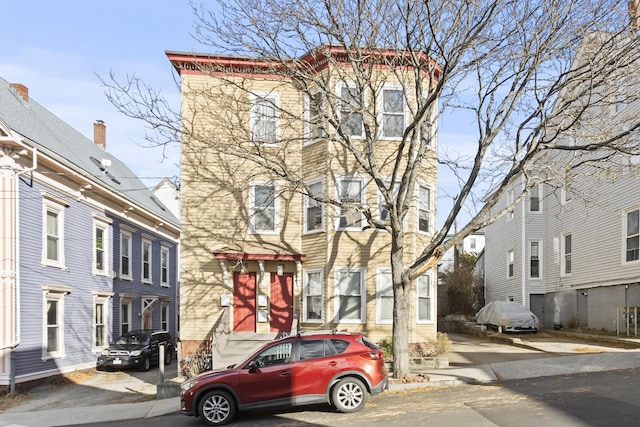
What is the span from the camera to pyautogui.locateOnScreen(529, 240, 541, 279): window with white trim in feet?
96.7

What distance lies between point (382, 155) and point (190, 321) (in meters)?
8.56

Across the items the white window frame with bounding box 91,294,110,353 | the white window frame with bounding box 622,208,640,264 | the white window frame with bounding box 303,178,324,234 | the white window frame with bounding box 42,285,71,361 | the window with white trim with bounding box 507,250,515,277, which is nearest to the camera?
the white window frame with bounding box 303,178,324,234

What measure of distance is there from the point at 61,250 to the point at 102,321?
4861 mm

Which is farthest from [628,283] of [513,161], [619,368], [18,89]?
[18,89]

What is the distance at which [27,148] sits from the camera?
17.1 metres

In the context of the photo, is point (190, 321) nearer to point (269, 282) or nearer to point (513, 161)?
point (269, 282)

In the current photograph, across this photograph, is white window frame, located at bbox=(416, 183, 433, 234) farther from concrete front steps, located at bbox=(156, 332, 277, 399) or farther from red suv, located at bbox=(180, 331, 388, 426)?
red suv, located at bbox=(180, 331, 388, 426)

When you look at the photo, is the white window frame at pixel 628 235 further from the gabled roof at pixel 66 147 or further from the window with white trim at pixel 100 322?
the window with white trim at pixel 100 322

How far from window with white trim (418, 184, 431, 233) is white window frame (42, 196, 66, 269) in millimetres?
12803

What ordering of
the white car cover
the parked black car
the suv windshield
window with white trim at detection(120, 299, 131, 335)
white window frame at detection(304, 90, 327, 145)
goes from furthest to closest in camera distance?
1. window with white trim at detection(120, 299, 131, 335)
2. the white car cover
3. the suv windshield
4. the parked black car
5. white window frame at detection(304, 90, 327, 145)

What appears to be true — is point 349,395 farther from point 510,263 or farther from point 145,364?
point 510,263

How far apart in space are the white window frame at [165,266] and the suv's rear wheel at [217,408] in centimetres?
2184

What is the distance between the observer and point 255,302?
18.9 metres

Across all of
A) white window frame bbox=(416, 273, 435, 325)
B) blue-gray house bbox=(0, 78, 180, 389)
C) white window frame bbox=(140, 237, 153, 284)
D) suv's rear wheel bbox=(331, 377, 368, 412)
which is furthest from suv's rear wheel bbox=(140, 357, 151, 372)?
suv's rear wheel bbox=(331, 377, 368, 412)
